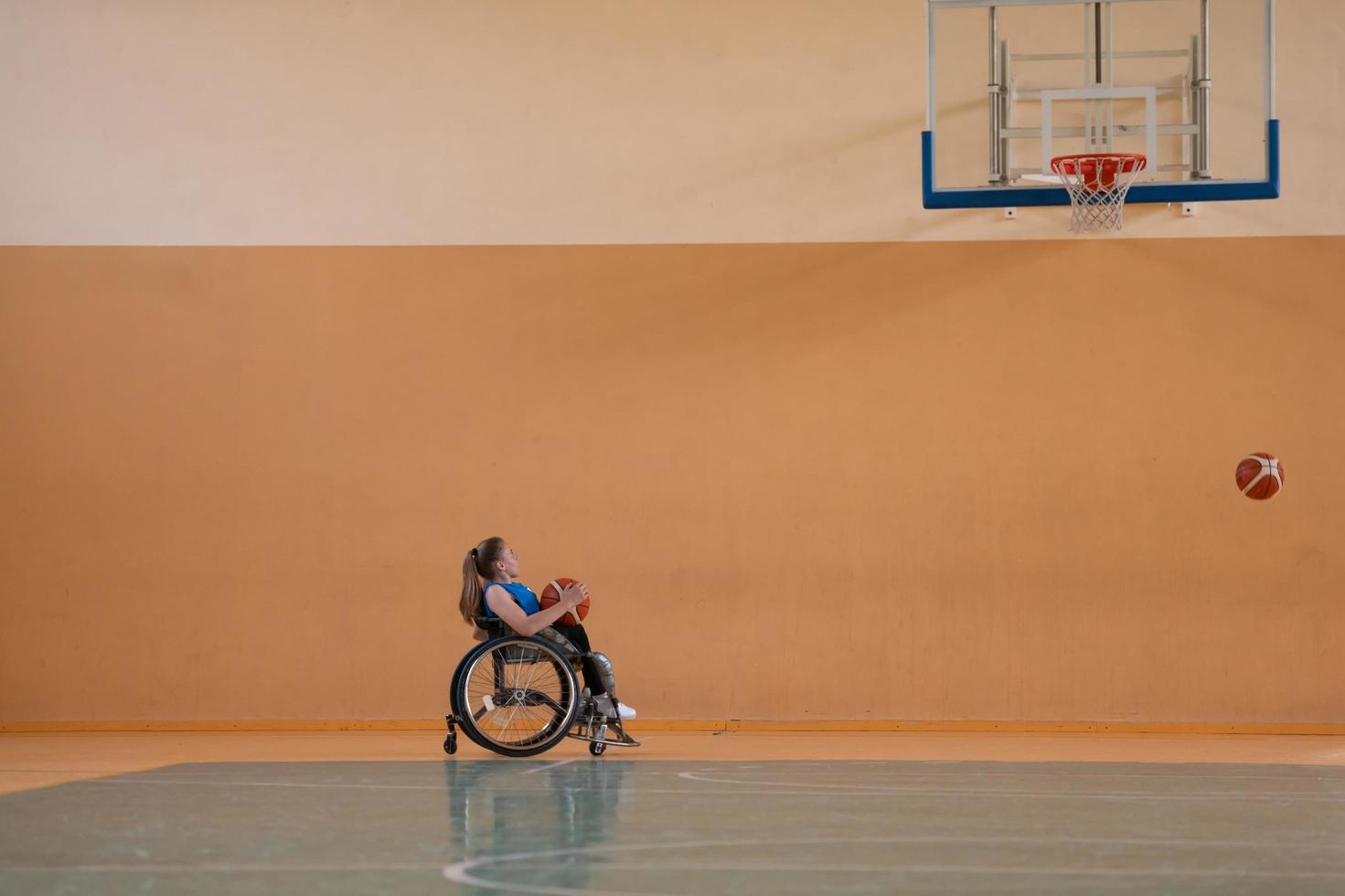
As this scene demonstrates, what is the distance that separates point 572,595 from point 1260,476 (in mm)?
2972

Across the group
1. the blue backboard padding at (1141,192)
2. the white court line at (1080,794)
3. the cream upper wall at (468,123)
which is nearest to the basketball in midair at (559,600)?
the white court line at (1080,794)

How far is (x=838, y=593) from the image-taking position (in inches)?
256

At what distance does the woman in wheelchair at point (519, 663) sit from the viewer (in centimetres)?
493

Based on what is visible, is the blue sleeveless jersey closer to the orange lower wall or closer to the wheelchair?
the wheelchair

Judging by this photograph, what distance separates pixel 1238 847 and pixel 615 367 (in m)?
4.18

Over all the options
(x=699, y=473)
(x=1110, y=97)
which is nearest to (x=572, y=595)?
(x=699, y=473)

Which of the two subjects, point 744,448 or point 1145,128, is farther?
point 744,448

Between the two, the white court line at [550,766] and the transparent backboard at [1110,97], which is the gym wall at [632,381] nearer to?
the transparent backboard at [1110,97]

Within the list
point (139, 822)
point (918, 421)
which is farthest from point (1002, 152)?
→ point (139, 822)

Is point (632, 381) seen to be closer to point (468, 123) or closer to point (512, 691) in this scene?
point (468, 123)

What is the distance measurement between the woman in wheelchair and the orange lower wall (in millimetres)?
1355

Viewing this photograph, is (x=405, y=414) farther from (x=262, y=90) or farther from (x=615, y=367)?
(x=262, y=90)

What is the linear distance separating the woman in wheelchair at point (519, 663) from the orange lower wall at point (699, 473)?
135cm

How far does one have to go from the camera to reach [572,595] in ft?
16.4
